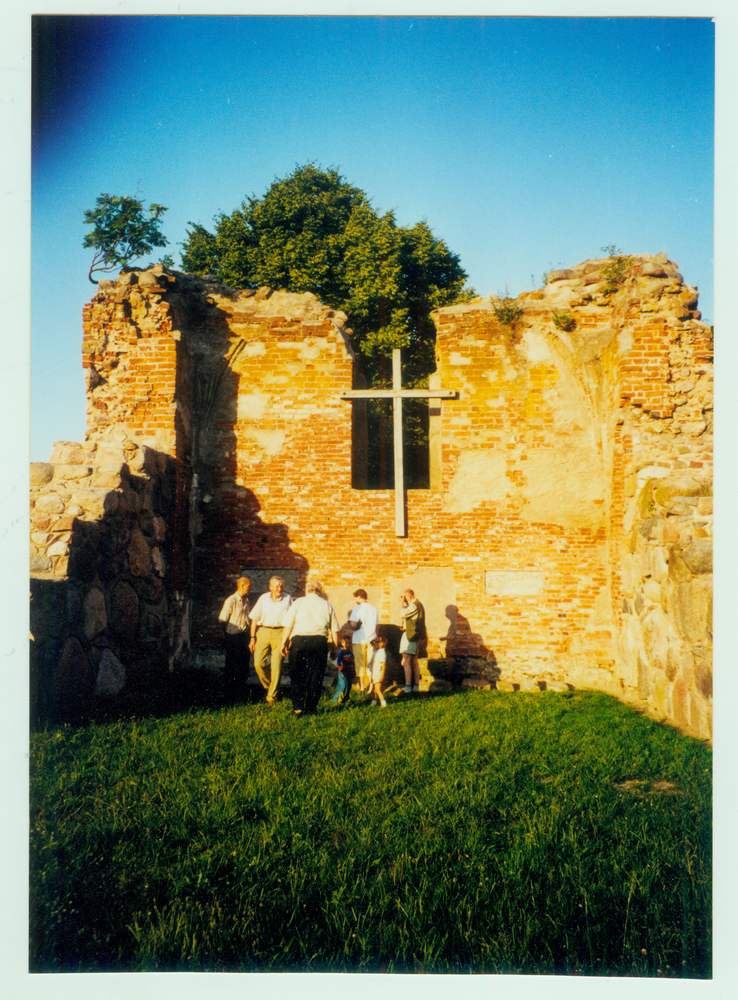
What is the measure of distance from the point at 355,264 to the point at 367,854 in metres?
15.3

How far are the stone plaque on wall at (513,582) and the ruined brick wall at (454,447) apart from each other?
0.03 meters

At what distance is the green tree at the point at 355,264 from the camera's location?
1638 cm

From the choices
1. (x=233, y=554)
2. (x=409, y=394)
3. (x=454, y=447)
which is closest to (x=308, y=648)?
(x=233, y=554)

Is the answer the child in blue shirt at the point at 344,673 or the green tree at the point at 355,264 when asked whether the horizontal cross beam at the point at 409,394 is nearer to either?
the child in blue shirt at the point at 344,673

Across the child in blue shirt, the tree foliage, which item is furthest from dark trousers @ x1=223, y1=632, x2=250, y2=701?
the tree foliage

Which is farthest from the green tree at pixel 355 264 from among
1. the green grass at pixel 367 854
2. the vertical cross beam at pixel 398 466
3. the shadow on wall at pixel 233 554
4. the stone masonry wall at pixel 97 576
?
the green grass at pixel 367 854

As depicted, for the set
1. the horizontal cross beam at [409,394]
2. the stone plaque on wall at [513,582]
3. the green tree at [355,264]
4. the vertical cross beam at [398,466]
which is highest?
the green tree at [355,264]

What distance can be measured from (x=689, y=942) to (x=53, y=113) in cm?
530

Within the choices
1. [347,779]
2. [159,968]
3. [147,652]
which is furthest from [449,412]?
[159,968]

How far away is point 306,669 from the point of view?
6.21 metres

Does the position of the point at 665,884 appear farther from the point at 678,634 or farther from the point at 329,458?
the point at 329,458

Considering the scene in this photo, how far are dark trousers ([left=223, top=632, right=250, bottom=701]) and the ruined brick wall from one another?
1390 mm

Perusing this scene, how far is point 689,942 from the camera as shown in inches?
103

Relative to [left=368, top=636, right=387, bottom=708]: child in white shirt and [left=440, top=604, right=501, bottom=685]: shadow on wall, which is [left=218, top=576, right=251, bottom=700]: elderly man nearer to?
[left=368, top=636, right=387, bottom=708]: child in white shirt
